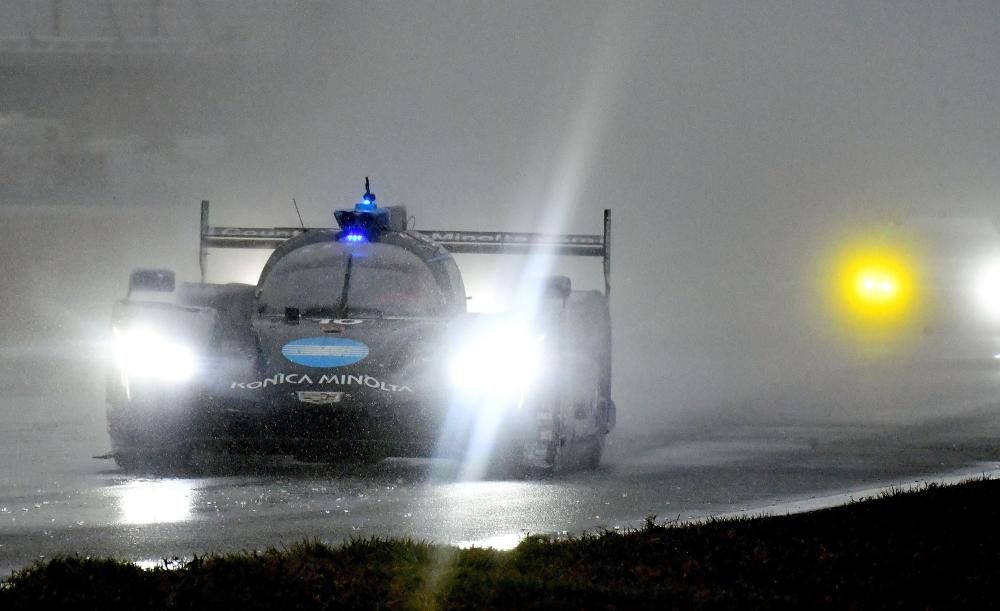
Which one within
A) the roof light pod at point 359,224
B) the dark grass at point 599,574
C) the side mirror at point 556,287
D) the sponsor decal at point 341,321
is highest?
the roof light pod at point 359,224

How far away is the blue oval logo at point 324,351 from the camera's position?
11211 millimetres

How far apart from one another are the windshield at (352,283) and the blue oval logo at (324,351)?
0.85 meters

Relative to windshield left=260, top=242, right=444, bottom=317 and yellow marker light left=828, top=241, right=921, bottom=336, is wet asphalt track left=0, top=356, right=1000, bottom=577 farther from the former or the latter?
yellow marker light left=828, top=241, right=921, bottom=336

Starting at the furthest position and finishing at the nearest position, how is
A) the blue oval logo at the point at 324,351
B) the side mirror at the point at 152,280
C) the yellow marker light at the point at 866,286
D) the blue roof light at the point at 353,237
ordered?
the yellow marker light at the point at 866,286 < the blue roof light at the point at 353,237 < the side mirror at the point at 152,280 < the blue oval logo at the point at 324,351

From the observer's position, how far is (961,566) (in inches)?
294

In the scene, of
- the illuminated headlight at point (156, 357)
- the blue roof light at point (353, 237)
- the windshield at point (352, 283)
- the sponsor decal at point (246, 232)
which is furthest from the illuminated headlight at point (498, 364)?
the sponsor decal at point (246, 232)

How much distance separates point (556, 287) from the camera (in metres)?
12.5

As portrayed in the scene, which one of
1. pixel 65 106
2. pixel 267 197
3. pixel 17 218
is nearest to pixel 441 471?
pixel 267 197

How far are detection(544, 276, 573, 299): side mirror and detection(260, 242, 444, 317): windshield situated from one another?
81 centimetres

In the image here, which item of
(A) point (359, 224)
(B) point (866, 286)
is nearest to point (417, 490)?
(A) point (359, 224)

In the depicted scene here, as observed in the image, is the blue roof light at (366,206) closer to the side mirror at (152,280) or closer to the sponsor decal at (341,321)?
the side mirror at (152,280)

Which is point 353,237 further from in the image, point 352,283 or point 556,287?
point 556,287

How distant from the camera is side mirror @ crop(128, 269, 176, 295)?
12.7m

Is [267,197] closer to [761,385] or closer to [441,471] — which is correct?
[761,385]
